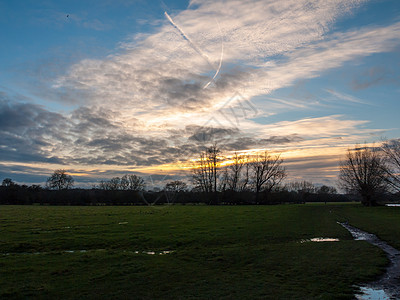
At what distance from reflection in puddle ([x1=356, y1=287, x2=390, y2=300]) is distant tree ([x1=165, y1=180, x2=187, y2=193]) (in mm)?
120964

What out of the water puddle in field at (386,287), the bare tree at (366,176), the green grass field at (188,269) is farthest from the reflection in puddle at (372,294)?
the bare tree at (366,176)

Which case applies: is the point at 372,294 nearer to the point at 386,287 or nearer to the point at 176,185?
the point at 386,287

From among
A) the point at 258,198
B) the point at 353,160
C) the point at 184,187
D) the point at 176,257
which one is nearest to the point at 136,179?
Answer: the point at 184,187

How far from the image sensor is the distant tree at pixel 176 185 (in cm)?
13039

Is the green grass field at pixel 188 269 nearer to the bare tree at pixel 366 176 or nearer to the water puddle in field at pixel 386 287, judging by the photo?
the water puddle in field at pixel 386 287

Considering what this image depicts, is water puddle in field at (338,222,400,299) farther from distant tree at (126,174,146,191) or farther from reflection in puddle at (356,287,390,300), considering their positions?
distant tree at (126,174,146,191)

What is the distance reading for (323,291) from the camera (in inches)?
390

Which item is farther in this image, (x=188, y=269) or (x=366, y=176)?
(x=366, y=176)

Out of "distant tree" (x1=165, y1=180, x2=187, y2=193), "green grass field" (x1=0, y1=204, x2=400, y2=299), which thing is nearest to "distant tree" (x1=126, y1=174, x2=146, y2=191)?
"distant tree" (x1=165, y1=180, x2=187, y2=193)

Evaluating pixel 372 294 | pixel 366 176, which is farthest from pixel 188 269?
pixel 366 176

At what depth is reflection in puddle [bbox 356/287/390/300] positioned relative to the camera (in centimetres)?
938

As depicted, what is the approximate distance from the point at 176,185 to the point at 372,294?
126 m

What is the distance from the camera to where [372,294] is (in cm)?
978

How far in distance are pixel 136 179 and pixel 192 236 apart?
128m
